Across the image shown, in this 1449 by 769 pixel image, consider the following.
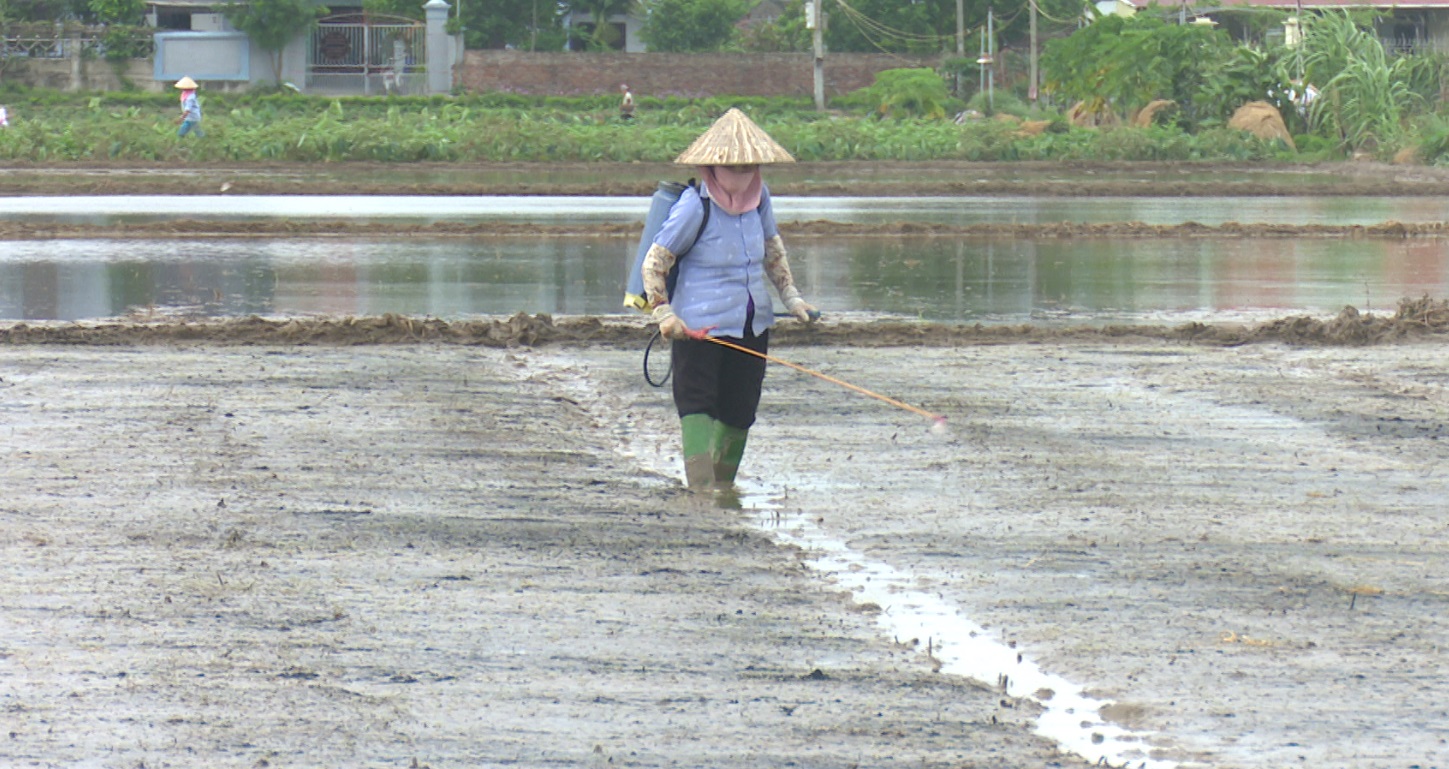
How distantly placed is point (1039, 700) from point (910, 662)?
48 cm

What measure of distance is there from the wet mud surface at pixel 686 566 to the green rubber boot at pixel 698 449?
253 millimetres

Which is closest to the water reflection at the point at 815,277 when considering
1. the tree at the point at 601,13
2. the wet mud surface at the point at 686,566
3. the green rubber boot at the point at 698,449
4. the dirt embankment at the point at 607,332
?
the dirt embankment at the point at 607,332

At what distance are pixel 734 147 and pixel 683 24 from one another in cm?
5302

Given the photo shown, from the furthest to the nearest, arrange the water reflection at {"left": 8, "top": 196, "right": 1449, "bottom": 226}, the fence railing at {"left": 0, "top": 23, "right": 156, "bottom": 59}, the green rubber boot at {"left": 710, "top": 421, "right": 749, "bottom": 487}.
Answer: the fence railing at {"left": 0, "top": 23, "right": 156, "bottom": 59} < the water reflection at {"left": 8, "top": 196, "right": 1449, "bottom": 226} < the green rubber boot at {"left": 710, "top": 421, "right": 749, "bottom": 487}

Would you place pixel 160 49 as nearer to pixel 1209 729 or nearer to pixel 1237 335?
pixel 1237 335

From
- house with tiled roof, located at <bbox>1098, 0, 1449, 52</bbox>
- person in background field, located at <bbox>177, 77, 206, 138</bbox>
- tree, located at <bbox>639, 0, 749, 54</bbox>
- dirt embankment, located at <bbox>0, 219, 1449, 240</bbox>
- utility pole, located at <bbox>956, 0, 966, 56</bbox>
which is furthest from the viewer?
house with tiled roof, located at <bbox>1098, 0, 1449, 52</bbox>

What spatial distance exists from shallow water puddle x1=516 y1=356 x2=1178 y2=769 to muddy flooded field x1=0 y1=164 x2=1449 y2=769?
20 millimetres

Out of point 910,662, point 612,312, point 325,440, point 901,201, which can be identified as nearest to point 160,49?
point 901,201

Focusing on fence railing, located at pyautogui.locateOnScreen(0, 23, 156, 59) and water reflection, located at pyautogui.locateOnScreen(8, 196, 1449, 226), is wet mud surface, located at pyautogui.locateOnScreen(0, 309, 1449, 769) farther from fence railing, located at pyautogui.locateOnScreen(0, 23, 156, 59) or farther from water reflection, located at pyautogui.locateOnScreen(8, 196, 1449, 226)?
fence railing, located at pyautogui.locateOnScreen(0, 23, 156, 59)

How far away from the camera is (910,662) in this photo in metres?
5.29

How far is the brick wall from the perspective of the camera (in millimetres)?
54156

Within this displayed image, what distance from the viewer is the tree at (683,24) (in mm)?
59156

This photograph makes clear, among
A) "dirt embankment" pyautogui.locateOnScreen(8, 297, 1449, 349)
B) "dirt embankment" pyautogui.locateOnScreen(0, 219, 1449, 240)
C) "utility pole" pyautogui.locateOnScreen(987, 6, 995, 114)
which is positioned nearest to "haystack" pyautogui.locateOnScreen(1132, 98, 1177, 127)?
"utility pole" pyautogui.locateOnScreen(987, 6, 995, 114)

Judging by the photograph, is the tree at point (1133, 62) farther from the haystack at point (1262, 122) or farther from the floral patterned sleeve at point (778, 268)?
the floral patterned sleeve at point (778, 268)
